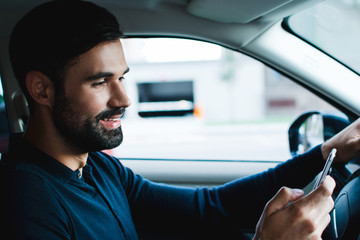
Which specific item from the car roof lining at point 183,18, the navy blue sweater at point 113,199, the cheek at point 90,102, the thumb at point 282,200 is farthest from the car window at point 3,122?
the thumb at point 282,200

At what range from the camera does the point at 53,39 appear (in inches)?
43.0

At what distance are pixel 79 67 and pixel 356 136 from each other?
954 mm

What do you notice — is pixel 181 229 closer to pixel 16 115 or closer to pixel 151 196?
pixel 151 196

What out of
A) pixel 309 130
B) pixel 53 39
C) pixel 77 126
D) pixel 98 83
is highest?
pixel 53 39

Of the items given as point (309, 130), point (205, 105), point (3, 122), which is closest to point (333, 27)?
point (309, 130)

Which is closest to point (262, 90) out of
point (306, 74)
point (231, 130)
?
point (231, 130)

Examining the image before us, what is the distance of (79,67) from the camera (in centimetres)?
111

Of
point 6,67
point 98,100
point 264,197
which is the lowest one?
point 264,197

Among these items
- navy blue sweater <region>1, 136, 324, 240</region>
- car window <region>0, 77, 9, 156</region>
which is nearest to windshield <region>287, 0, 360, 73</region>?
navy blue sweater <region>1, 136, 324, 240</region>

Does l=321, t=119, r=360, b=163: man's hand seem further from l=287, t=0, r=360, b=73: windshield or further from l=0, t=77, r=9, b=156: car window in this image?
l=0, t=77, r=9, b=156: car window

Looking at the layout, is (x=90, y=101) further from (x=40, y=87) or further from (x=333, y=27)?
(x=333, y=27)

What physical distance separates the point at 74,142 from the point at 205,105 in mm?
11548

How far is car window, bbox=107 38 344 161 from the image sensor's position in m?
7.14

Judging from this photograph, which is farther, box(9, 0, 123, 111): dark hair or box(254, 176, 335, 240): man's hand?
box(9, 0, 123, 111): dark hair
